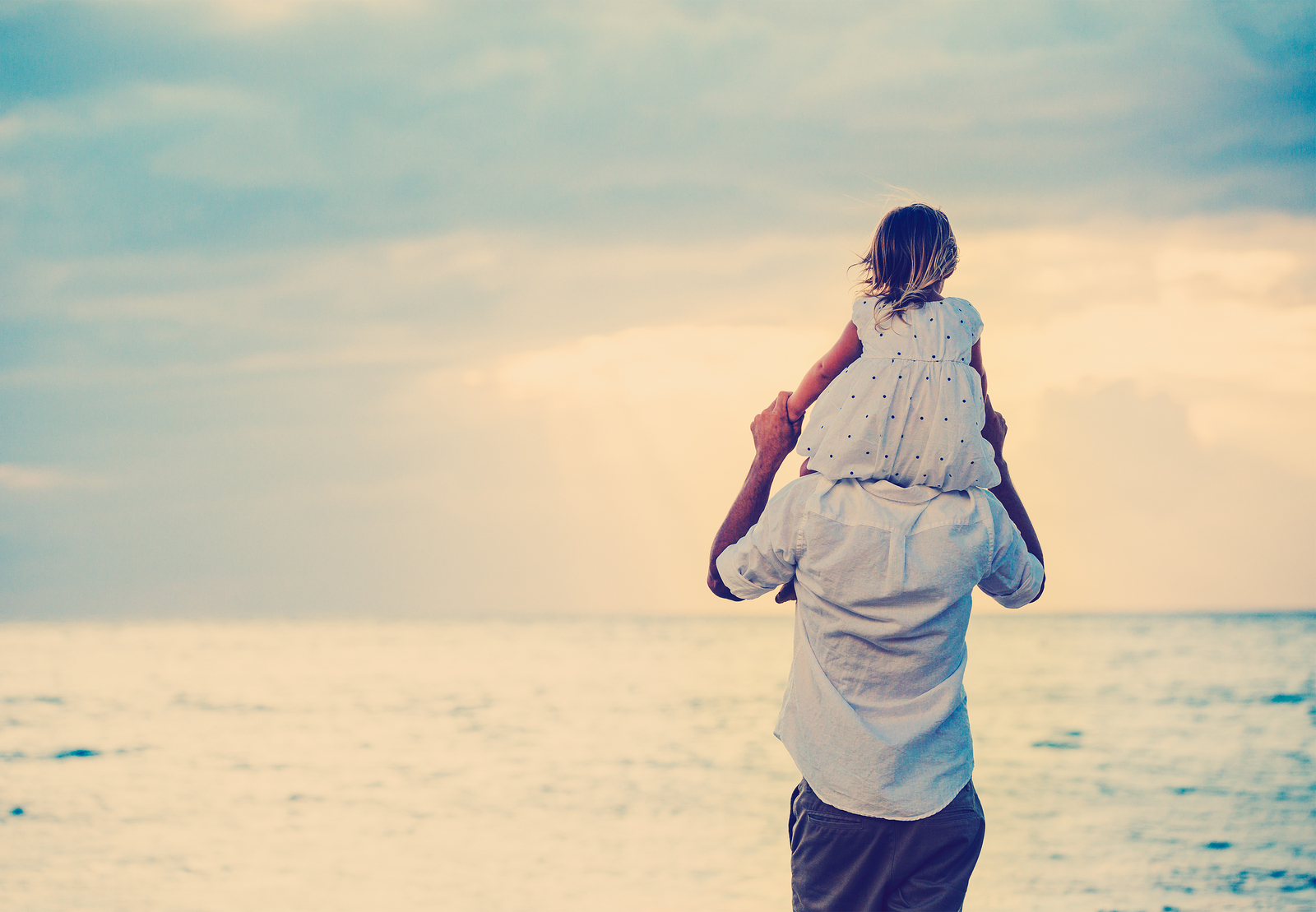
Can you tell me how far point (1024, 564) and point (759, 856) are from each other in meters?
6.81

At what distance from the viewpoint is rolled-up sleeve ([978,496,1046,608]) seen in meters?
1.49

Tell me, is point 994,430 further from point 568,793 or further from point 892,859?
point 568,793

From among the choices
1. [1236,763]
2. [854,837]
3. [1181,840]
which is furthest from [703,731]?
[854,837]

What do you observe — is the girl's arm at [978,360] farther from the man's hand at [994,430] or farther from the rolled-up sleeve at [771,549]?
the rolled-up sleeve at [771,549]

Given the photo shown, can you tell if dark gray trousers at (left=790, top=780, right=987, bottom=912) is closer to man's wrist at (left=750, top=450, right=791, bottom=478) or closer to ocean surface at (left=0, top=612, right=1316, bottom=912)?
man's wrist at (left=750, top=450, right=791, bottom=478)

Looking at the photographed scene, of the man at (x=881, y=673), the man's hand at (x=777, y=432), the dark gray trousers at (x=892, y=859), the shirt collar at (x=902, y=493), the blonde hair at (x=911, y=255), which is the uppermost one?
the blonde hair at (x=911, y=255)

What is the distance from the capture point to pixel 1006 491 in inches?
63.1

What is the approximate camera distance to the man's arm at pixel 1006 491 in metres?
1.59

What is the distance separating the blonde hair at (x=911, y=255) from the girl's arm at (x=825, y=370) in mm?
71

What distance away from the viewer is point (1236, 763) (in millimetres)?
12219

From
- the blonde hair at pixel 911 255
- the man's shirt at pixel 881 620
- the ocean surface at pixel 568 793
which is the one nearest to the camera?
the man's shirt at pixel 881 620

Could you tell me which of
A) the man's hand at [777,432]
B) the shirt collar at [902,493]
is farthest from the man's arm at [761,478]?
the shirt collar at [902,493]

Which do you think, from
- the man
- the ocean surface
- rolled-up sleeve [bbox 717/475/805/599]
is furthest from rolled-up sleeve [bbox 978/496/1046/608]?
the ocean surface

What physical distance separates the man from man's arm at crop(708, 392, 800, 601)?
7cm
